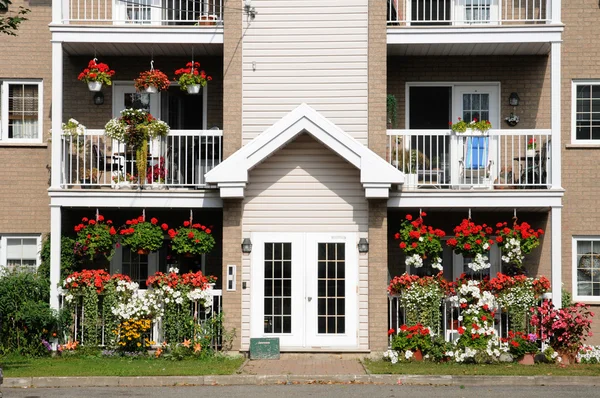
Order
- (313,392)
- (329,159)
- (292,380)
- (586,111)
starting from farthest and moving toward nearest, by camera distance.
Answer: (586,111), (329,159), (292,380), (313,392)

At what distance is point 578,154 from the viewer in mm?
20672

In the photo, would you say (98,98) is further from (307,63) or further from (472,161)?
(472,161)

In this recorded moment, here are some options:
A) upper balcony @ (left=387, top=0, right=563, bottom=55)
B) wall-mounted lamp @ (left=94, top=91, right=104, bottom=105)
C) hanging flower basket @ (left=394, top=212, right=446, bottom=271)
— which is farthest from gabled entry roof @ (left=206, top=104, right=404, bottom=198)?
wall-mounted lamp @ (left=94, top=91, right=104, bottom=105)

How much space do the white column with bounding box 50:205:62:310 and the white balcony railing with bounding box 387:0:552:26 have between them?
8008mm

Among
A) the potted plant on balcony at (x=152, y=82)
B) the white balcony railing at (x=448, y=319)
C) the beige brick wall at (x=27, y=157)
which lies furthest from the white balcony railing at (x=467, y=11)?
the beige brick wall at (x=27, y=157)

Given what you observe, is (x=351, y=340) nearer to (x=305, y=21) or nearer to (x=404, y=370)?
(x=404, y=370)

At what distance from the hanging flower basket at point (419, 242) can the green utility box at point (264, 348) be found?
3.04 meters

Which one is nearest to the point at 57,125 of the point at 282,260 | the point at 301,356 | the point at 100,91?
the point at 100,91

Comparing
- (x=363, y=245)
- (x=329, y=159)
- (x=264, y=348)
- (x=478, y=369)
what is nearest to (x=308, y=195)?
(x=329, y=159)

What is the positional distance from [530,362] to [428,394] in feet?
13.7

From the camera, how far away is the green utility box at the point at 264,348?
18547mm

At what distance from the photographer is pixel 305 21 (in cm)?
1956

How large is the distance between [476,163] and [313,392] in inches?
278

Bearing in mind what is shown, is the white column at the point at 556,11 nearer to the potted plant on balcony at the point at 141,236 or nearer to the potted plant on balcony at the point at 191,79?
the potted plant on balcony at the point at 191,79
